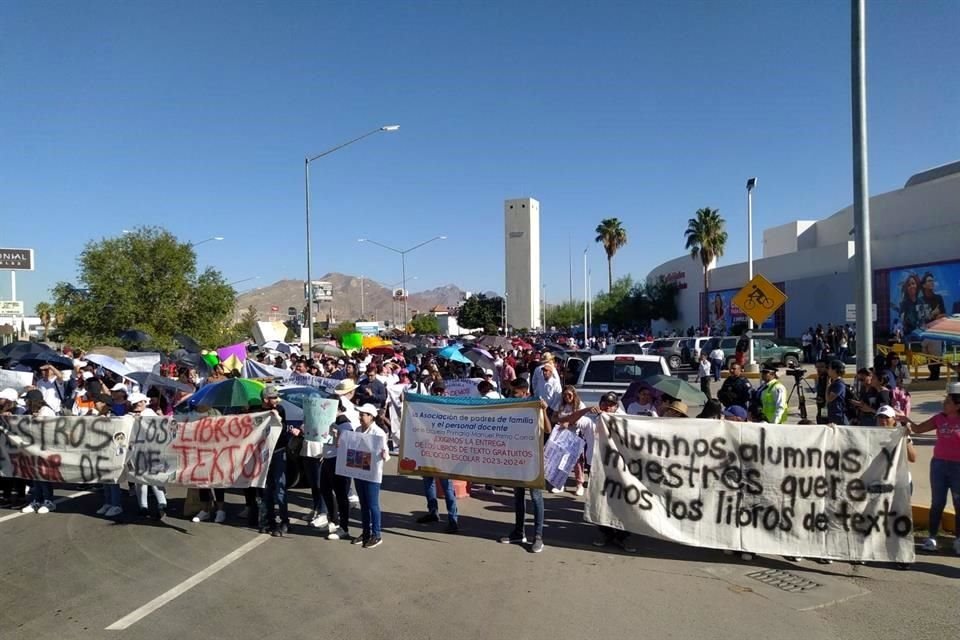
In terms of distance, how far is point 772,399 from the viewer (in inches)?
340

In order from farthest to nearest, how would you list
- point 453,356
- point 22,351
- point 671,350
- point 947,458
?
point 671,350, point 453,356, point 22,351, point 947,458

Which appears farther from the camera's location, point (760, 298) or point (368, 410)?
point (760, 298)

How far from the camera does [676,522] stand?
675 centimetres

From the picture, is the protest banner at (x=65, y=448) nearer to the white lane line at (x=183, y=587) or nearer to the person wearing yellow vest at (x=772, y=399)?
the white lane line at (x=183, y=587)

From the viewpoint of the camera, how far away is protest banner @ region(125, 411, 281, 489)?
7.86 metres

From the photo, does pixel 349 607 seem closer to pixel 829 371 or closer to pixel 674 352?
pixel 829 371

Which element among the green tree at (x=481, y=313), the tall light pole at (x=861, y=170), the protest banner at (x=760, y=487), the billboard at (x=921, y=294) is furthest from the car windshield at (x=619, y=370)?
the green tree at (x=481, y=313)

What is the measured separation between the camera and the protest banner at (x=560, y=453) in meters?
7.91

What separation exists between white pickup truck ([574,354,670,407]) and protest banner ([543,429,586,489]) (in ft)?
11.4

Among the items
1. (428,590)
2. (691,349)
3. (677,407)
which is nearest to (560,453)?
(677,407)

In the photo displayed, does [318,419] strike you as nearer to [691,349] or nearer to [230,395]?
[230,395]

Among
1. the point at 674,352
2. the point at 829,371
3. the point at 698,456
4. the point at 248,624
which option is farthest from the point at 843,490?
the point at 674,352

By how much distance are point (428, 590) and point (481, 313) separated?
9201 cm

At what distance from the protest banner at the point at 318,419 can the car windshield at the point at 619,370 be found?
5.99m
